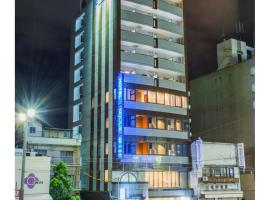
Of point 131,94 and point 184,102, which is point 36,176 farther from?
point 184,102

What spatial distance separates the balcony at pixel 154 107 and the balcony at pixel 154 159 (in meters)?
1.99

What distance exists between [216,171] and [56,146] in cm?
696

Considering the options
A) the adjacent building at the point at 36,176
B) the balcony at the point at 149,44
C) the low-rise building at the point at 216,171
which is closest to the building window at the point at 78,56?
the balcony at the point at 149,44

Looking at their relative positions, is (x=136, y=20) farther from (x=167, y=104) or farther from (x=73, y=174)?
(x=73, y=174)

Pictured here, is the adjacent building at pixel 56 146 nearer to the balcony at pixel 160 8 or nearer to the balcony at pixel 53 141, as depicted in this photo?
the balcony at pixel 53 141

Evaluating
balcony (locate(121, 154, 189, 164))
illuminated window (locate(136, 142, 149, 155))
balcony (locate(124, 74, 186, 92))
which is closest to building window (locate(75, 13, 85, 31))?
balcony (locate(124, 74, 186, 92))

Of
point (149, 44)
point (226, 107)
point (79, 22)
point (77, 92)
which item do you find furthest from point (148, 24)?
point (226, 107)

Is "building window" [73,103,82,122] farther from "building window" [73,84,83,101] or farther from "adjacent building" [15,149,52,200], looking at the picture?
"adjacent building" [15,149,52,200]

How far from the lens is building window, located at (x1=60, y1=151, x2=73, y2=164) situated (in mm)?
15168

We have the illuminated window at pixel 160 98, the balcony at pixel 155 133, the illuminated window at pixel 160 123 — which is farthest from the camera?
the illuminated window at pixel 160 98

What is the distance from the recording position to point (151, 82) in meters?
16.9

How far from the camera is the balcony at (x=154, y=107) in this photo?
1575 cm

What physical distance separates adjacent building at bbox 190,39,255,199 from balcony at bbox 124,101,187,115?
3028mm
